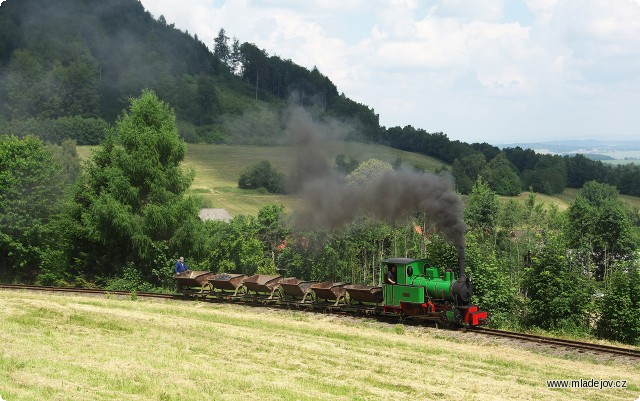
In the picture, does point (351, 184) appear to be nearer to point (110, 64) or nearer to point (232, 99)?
point (232, 99)

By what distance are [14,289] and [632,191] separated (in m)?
137

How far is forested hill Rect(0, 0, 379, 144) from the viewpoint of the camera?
Answer: 407 feet

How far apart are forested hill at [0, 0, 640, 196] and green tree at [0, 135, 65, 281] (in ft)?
138

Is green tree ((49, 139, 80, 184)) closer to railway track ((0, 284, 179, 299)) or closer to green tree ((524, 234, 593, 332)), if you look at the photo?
railway track ((0, 284, 179, 299))

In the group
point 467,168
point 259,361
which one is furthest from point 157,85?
point 259,361

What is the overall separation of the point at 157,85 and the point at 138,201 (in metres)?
119

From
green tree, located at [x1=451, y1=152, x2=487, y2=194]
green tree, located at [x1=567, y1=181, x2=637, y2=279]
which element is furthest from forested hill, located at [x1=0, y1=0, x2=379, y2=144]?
green tree, located at [x1=567, y1=181, x2=637, y2=279]

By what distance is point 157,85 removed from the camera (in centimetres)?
14638

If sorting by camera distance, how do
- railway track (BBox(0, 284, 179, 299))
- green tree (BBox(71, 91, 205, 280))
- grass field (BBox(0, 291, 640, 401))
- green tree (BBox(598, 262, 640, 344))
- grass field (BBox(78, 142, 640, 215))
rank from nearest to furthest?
1. grass field (BBox(0, 291, 640, 401))
2. green tree (BBox(598, 262, 640, 344))
3. railway track (BBox(0, 284, 179, 299))
4. green tree (BBox(71, 91, 205, 280))
5. grass field (BBox(78, 142, 640, 215))

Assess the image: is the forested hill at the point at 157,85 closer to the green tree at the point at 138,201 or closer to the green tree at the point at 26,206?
the green tree at the point at 26,206

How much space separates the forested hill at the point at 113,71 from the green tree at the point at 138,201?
6129 cm

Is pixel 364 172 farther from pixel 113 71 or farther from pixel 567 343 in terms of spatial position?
pixel 113 71

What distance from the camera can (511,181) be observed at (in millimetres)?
113250

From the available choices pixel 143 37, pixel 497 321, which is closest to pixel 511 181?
pixel 497 321
